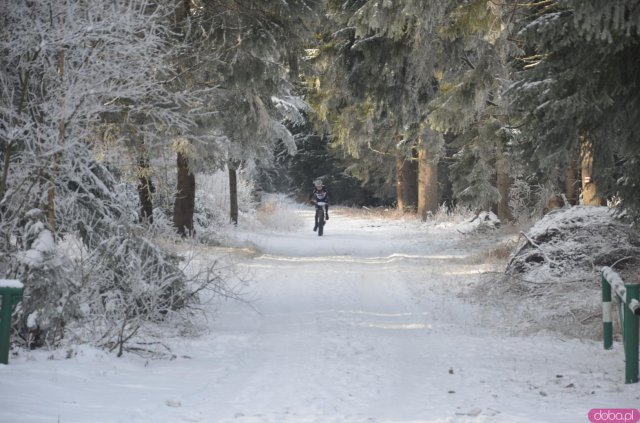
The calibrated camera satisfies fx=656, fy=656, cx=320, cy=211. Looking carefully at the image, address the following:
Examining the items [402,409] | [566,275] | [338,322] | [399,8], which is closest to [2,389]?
[402,409]

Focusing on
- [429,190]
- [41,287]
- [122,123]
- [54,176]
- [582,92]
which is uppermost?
[582,92]

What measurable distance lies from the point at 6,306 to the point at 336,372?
9.68 feet

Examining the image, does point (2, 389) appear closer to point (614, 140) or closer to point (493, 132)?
point (614, 140)

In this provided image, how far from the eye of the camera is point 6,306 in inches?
217

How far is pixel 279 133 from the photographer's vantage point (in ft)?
67.8

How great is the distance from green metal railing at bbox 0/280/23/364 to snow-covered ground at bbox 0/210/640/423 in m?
0.18

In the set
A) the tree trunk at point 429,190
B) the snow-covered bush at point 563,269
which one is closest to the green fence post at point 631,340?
the snow-covered bush at point 563,269

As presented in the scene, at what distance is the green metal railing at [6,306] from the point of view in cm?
545

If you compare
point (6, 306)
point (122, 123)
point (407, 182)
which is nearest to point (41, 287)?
point (6, 306)

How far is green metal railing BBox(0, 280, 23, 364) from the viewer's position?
17.9 feet

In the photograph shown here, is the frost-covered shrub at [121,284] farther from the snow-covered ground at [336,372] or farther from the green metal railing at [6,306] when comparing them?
the green metal railing at [6,306]

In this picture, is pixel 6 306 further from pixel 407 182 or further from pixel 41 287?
pixel 407 182

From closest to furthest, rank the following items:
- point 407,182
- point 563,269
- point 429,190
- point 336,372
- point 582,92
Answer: point 582,92 → point 336,372 → point 563,269 → point 429,190 → point 407,182

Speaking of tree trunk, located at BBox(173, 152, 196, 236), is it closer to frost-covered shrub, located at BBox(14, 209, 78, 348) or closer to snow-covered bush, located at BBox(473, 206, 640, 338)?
snow-covered bush, located at BBox(473, 206, 640, 338)
